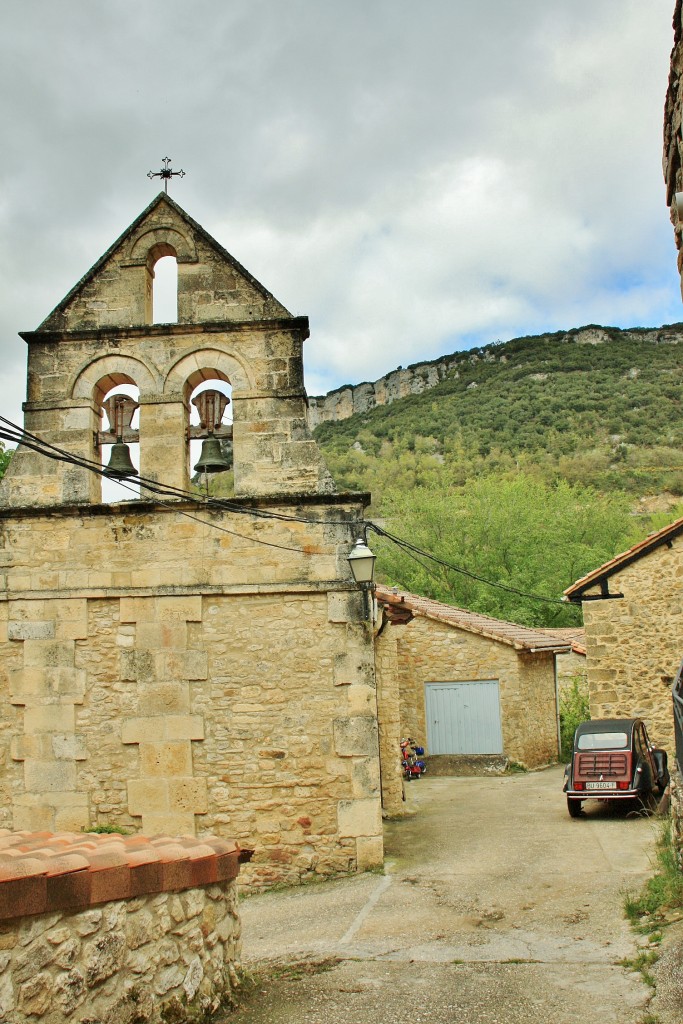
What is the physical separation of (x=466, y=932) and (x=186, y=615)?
13.8 feet

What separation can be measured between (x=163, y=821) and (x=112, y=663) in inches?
67.8

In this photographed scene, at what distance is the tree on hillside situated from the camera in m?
28.7

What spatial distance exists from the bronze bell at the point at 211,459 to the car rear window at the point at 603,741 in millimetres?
6924

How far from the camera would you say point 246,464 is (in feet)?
30.9

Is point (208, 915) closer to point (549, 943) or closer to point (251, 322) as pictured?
point (549, 943)

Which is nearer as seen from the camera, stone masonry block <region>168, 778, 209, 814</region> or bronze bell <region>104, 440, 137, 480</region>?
stone masonry block <region>168, 778, 209, 814</region>

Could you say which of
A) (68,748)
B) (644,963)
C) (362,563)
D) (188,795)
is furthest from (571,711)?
(644,963)

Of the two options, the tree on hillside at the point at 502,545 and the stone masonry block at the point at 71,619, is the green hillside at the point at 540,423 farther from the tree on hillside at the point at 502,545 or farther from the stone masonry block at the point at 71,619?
the stone masonry block at the point at 71,619

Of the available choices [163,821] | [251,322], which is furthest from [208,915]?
[251,322]

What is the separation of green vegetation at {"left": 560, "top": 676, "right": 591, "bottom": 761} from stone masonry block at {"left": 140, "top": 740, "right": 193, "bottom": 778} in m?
13.6

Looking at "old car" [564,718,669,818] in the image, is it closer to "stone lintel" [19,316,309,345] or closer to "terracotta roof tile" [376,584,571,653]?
"terracotta roof tile" [376,584,571,653]

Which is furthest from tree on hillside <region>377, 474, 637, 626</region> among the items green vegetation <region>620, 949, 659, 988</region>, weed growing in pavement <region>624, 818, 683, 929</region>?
green vegetation <region>620, 949, 659, 988</region>

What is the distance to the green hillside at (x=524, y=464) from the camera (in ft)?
97.6

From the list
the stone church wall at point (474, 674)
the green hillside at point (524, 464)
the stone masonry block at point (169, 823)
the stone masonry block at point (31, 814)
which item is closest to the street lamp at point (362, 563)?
the stone masonry block at point (169, 823)
